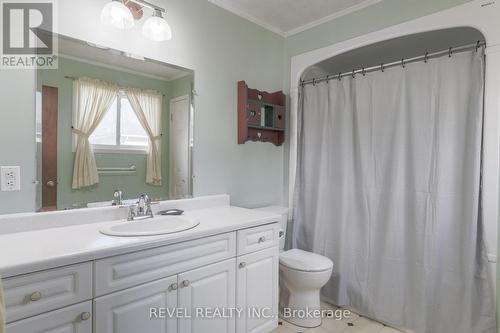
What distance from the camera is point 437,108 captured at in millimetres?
1893

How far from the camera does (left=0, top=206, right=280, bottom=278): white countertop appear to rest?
1011 mm

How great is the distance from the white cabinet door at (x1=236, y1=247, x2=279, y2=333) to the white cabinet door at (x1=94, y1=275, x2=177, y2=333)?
45cm

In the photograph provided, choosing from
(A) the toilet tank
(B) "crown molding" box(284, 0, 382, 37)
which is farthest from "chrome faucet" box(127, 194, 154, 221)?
(B) "crown molding" box(284, 0, 382, 37)

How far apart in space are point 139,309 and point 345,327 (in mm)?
1530

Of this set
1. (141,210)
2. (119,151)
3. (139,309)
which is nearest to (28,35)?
(119,151)

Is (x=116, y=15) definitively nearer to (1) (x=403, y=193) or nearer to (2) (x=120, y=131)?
(2) (x=120, y=131)

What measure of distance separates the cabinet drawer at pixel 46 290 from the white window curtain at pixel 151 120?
2.71ft

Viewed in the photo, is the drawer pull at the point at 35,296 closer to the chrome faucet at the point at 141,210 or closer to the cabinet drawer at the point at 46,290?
the cabinet drawer at the point at 46,290

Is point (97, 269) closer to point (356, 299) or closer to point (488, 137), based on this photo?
point (356, 299)

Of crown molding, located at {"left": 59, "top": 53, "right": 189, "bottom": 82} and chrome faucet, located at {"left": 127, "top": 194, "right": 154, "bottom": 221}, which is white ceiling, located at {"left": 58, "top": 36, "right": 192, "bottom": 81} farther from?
chrome faucet, located at {"left": 127, "top": 194, "right": 154, "bottom": 221}

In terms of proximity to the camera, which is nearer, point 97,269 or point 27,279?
point 27,279

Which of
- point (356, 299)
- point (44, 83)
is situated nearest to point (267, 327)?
point (356, 299)

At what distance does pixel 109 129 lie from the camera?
170cm

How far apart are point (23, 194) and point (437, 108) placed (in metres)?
2.48
